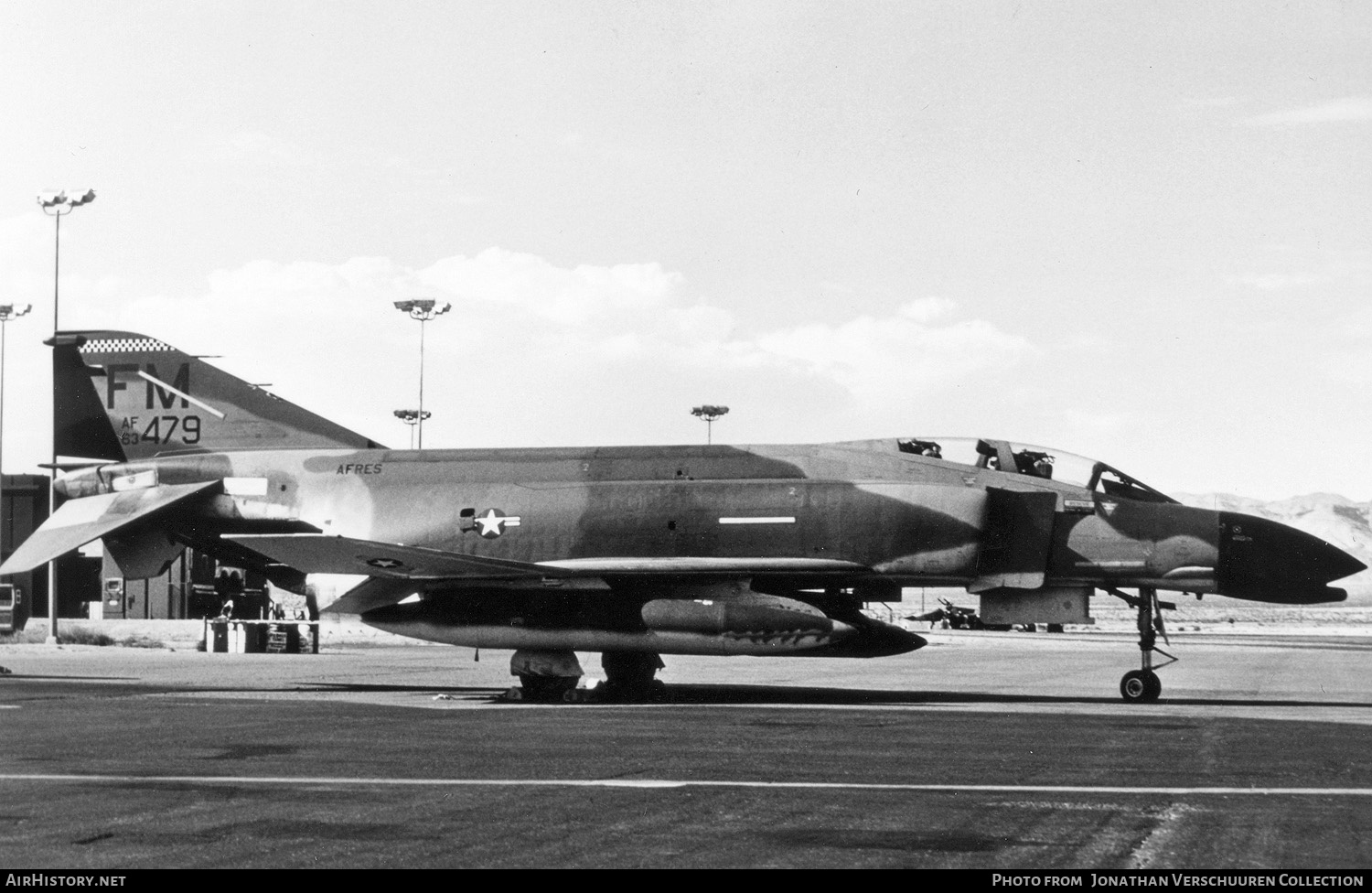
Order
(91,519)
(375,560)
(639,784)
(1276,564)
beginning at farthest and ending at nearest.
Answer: (91,519)
(375,560)
(1276,564)
(639,784)

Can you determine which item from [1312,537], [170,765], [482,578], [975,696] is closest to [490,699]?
[482,578]

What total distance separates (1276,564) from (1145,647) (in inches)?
78.7

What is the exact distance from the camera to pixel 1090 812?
8.78 metres

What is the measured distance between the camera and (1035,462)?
20359mm

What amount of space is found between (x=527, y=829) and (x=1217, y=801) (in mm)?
4406

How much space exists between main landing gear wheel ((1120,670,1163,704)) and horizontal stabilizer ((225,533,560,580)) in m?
7.79

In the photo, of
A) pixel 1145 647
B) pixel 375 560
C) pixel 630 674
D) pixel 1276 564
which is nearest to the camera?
pixel 1276 564

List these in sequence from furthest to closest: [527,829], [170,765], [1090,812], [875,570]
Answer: [875,570] < [170,765] < [1090,812] < [527,829]

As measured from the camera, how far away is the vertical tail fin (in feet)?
79.5

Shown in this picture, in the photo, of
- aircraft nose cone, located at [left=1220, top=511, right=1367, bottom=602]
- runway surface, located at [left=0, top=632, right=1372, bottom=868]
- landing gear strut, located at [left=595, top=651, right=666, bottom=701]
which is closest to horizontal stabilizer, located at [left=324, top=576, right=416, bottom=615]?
runway surface, located at [left=0, top=632, right=1372, bottom=868]

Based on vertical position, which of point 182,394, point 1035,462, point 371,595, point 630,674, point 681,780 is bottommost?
point 630,674

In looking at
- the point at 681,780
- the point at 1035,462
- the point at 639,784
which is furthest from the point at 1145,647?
the point at 639,784

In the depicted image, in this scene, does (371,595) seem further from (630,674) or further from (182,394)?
(182,394)

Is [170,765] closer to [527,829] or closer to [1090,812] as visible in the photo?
[527,829]
